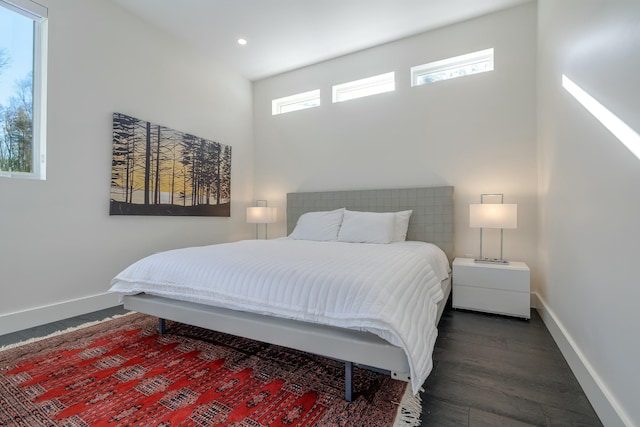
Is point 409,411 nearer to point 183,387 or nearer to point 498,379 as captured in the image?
point 498,379

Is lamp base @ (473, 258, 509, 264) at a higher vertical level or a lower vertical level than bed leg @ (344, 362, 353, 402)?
higher

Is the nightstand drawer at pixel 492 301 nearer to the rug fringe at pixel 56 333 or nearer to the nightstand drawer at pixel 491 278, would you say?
the nightstand drawer at pixel 491 278

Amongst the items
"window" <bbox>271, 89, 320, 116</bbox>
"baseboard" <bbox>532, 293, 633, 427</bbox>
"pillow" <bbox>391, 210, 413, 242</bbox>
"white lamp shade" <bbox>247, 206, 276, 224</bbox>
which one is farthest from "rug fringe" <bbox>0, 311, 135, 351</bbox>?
"window" <bbox>271, 89, 320, 116</bbox>

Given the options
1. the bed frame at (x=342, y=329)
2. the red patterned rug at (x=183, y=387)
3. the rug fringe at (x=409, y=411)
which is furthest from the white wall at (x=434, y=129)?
the red patterned rug at (x=183, y=387)

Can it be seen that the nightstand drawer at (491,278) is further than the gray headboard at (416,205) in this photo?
No

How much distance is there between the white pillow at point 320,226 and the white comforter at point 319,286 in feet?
3.74

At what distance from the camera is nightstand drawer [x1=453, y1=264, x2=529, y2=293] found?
257 centimetres

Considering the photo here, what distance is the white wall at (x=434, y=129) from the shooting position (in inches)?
120

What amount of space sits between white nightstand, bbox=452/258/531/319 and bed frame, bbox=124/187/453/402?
171mm

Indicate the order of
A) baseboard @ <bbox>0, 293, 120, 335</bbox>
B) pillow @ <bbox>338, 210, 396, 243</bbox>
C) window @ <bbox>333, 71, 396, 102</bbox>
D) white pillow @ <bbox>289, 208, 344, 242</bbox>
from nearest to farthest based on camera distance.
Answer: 1. baseboard @ <bbox>0, 293, 120, 335</bbox>
2. pillow @ <bbox>338, 210, 396, 243</bbox>
3. white pillow @ <bbox>289, 208, 344, 242</bbox>
4. window @ <bbox>333, 71, 396, 102</bbox>

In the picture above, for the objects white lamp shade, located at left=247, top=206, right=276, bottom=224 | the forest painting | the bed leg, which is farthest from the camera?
white lamp shade, located at left=247, top=206, right=276, bottom=224

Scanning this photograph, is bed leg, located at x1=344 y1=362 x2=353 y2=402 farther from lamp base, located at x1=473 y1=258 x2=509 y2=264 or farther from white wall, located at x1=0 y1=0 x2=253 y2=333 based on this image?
white wall, located at x1=0 y1=0 x2=253 y2=333

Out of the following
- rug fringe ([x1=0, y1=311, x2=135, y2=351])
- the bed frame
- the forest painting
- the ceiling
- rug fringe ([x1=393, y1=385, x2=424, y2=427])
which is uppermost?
the ceiling

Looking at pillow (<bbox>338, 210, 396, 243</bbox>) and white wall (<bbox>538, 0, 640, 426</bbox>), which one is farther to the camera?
pillow (<bbox>338, 210, 396, 243</bbox>)
